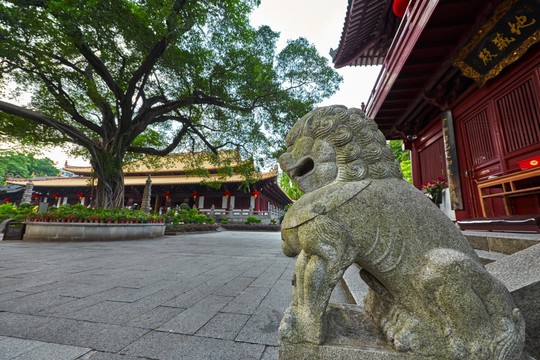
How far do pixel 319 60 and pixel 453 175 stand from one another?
7.17 metres

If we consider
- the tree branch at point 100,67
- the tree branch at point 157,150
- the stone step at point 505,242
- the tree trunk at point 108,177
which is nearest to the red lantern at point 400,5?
the stone step at point 505,242

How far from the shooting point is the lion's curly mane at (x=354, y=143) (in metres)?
1.15

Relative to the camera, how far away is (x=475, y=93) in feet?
13.5

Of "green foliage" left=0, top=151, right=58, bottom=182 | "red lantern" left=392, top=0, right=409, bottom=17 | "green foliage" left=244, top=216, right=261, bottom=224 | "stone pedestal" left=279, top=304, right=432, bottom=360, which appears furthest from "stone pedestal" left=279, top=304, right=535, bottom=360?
"green foliage" left=0, top=151, right=58, bottom=182

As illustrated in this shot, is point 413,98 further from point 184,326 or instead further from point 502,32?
point 184,326

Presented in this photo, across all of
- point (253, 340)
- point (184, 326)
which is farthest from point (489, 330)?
point (184, 326)

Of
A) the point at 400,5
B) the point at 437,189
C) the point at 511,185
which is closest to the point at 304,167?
the point at 511,185

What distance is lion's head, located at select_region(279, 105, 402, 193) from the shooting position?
1159 millimetres

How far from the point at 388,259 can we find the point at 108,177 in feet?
34.8

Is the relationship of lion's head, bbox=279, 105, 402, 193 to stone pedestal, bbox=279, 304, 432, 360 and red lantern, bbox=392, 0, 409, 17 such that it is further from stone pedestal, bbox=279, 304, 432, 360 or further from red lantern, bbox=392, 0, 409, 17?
red lantern, bbox=392, 0, 409, 17

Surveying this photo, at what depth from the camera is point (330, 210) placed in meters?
1.04

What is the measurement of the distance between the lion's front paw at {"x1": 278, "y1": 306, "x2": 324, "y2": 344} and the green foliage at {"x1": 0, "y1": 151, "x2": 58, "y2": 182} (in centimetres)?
2047

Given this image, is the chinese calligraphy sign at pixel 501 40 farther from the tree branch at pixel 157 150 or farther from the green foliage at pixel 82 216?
the tree branch at pixel 157 150

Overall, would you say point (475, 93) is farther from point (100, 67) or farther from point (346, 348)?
point (100, 67)
